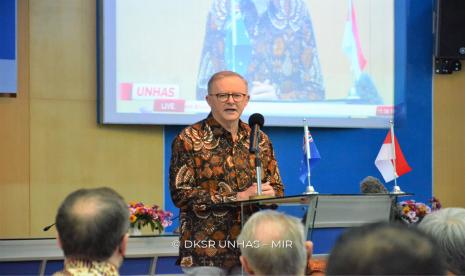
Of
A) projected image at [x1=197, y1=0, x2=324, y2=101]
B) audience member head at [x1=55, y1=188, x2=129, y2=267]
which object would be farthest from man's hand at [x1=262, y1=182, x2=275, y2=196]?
projected image at [x1=197, y1=0, x2=324, y2=101]

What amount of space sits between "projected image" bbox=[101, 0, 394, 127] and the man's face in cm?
257

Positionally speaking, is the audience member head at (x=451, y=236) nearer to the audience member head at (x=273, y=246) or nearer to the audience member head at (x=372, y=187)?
the audience member head at (x=273, y=246)

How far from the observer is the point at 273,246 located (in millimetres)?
1895

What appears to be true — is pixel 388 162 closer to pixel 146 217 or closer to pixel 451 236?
pixel 146 217

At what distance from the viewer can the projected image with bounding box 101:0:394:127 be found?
18.7ft

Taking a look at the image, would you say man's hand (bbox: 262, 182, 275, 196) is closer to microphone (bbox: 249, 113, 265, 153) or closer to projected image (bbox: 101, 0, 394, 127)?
microphone (bbox: 249, 113, 265, 153)

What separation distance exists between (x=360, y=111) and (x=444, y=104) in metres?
0.94

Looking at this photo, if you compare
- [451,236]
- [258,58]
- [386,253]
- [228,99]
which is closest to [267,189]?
[228,99]

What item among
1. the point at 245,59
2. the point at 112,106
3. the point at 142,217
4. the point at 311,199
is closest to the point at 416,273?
the point at 311,199

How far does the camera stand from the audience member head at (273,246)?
1855 mm

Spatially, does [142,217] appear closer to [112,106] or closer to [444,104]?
[112,106]

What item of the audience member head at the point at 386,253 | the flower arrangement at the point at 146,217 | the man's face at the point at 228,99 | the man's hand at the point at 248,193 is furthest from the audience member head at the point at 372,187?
the audience member head at the point at 386,253

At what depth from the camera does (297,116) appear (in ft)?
20.3

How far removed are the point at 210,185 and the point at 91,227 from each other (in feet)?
4.28
